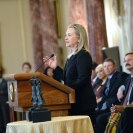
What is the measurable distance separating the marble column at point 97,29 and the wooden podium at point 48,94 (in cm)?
629

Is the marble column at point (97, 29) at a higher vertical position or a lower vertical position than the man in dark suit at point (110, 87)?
higher

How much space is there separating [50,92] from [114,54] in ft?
21.1

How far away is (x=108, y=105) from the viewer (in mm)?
6988

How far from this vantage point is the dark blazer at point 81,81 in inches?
185

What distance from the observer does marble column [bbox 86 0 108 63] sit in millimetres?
10859

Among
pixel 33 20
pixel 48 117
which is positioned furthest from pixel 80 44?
pixel 33 20

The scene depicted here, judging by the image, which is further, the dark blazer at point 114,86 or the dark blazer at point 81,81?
the dark blazer at point 114,86

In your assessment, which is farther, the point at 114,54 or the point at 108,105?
the point at 114,54

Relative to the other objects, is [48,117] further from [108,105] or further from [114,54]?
[114,54]

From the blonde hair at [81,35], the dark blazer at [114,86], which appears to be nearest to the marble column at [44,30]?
the dark blazer at [114,86]

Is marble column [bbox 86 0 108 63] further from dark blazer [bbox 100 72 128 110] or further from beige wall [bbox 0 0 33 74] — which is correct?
beige wall [bbox 0 0 33 74]

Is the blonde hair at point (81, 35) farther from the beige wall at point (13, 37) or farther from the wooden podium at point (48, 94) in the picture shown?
the beige wall at point (13, 37)

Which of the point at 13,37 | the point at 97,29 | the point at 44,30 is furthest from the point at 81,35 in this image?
the point at 13,37

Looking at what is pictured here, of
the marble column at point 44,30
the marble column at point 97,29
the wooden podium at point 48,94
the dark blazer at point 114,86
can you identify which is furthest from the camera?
the marble column at point 44,30
